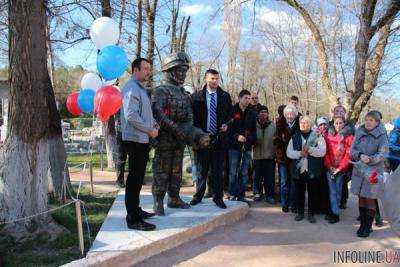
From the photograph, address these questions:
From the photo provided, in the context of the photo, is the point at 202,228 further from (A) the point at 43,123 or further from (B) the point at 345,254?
(A) the point at 43,123

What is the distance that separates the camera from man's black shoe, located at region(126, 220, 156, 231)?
5.04 metres

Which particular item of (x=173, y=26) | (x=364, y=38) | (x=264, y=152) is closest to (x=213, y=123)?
(x=264, y=152)

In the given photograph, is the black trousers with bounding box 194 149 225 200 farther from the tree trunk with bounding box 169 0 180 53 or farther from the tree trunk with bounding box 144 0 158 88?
the tree trunk with bounding box 169 0 180 53

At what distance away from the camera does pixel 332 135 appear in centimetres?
666

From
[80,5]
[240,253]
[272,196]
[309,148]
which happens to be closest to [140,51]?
[80,5]

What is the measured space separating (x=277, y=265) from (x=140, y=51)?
1027cm

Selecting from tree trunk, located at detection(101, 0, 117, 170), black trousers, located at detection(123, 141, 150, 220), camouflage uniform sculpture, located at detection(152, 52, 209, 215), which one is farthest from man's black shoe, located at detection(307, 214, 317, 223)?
tree trunk, located at detection(101, 0, 117, 170)

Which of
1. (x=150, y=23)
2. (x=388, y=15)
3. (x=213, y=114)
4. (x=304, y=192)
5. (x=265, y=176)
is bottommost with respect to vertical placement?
(x=304, y=192)

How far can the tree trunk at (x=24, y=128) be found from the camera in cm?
494

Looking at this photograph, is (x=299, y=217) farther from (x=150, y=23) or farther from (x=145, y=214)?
(x=150, y=23)

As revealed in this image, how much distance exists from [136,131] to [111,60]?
1.90 metres

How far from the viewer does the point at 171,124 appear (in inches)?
213

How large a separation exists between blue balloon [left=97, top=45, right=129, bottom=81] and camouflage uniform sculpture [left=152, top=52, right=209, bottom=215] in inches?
40.3

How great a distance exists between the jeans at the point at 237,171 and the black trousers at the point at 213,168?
681mm
